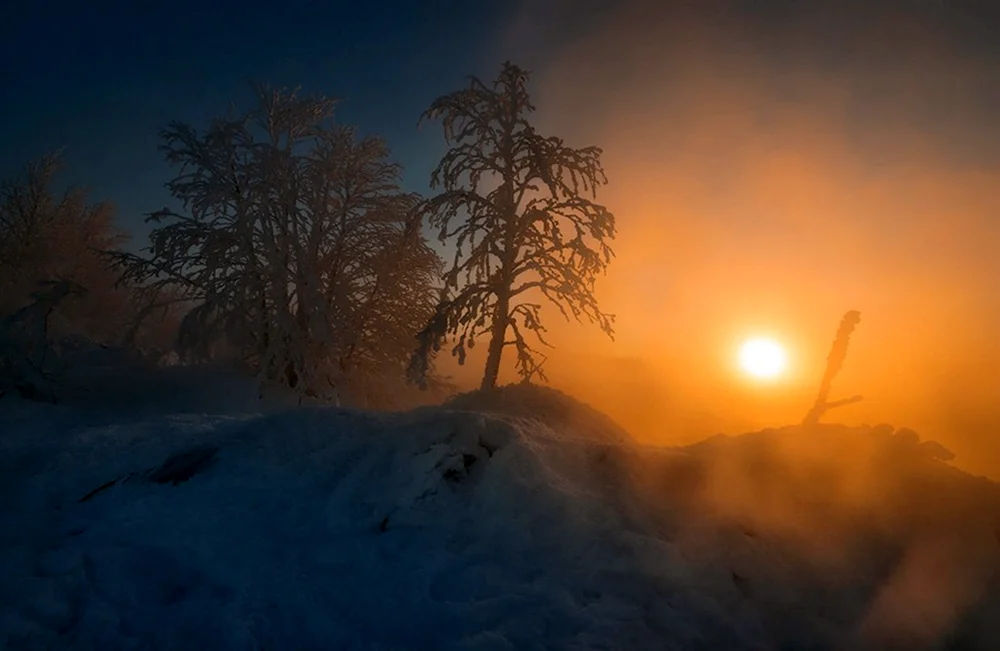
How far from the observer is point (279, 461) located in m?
5.89

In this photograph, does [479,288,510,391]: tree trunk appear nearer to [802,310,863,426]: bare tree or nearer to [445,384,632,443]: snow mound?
[445,384,632,443]: snow mound

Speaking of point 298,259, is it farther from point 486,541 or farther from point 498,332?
point 486,541

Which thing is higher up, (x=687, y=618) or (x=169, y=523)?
(x=687, y=618)

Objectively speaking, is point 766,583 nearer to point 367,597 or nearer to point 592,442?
point 592,442

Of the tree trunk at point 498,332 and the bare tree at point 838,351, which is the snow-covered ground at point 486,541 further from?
the bare tree at point 838,351

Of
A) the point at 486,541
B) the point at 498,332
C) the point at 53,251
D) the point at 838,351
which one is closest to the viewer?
the point at 486,541

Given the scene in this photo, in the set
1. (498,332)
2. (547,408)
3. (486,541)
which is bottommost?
(486,541)

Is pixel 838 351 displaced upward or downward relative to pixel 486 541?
upward

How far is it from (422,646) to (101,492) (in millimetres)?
4446

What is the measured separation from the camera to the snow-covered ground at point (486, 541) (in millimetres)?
3611

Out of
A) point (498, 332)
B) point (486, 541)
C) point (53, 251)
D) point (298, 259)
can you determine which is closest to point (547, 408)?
point (486, 541)

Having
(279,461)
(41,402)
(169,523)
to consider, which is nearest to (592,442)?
(279,461)

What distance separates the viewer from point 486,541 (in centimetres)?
445

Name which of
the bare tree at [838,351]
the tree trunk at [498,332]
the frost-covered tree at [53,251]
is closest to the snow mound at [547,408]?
the tree trunk at [498,332]
